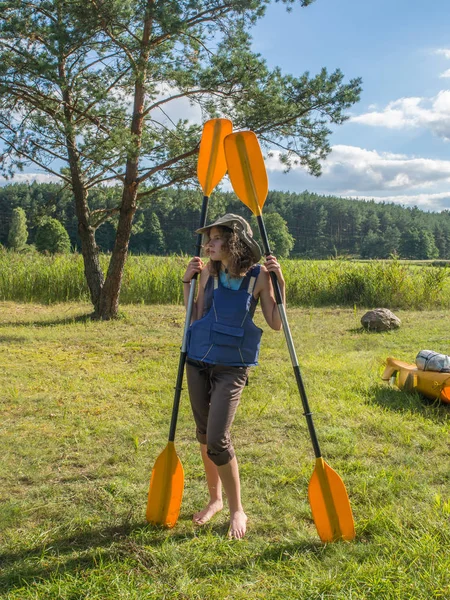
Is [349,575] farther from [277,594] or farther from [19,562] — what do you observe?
[19,562]

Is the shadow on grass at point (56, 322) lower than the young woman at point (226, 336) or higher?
lower

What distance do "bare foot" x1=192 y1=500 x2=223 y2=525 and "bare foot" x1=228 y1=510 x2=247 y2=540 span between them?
0.19 meters

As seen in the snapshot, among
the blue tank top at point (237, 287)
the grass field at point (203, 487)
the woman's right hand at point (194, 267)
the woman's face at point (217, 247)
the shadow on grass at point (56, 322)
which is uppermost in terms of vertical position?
the woman's face at point (217, 247)

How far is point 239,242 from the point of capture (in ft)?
8.93

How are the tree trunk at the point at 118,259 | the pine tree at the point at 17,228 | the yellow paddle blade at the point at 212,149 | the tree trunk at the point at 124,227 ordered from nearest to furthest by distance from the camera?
the yellow paddle blade at the point at 212,149
the tree trunk at the point at 124,227
the tree trunk at the point at 118,259
the pine tree at the point at 17,228

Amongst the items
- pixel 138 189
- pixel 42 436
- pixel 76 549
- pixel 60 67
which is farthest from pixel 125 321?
pixel 76 549

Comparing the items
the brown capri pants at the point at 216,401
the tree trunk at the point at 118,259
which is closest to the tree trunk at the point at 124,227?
the tree trunk at the point at 118,259

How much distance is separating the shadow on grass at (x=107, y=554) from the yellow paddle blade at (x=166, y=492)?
0.06 meters

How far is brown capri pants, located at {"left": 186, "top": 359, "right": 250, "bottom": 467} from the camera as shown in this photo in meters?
2.58

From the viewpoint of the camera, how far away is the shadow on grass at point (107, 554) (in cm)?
242

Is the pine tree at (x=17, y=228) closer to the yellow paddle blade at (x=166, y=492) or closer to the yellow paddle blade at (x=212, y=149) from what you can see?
the yellow paddle blade at (x=212, y=149)

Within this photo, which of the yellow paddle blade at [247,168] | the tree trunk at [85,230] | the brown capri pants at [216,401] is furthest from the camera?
the tree trunk at [85,230]

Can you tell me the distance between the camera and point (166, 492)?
9.35 feet

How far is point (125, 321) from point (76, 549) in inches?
295
